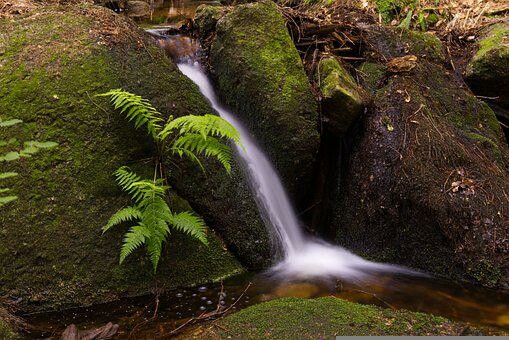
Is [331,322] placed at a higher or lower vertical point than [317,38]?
lower

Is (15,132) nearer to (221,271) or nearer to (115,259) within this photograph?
(115,259)

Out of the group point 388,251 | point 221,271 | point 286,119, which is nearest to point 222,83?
point 286,119

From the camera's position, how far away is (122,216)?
321cm

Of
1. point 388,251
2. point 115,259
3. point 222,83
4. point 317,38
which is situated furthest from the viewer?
point 317,38

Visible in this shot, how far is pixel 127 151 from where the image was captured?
368 centimetres

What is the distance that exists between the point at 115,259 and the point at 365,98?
2984 millimetres

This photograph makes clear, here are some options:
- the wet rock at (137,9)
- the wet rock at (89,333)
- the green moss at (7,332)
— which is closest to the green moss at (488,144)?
the wet rock at (89,333)

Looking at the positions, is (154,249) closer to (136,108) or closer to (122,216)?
(122,216)

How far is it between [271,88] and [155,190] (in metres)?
1.83

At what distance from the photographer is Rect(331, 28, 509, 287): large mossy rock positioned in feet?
12.8

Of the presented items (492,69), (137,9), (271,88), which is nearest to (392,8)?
(492,69)

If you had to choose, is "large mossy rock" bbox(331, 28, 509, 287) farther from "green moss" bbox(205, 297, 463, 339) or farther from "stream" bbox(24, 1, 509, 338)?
"green moss" bbox(205, 297, 463, 339)

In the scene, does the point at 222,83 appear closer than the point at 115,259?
No

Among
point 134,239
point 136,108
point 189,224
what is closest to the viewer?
point 134,239
